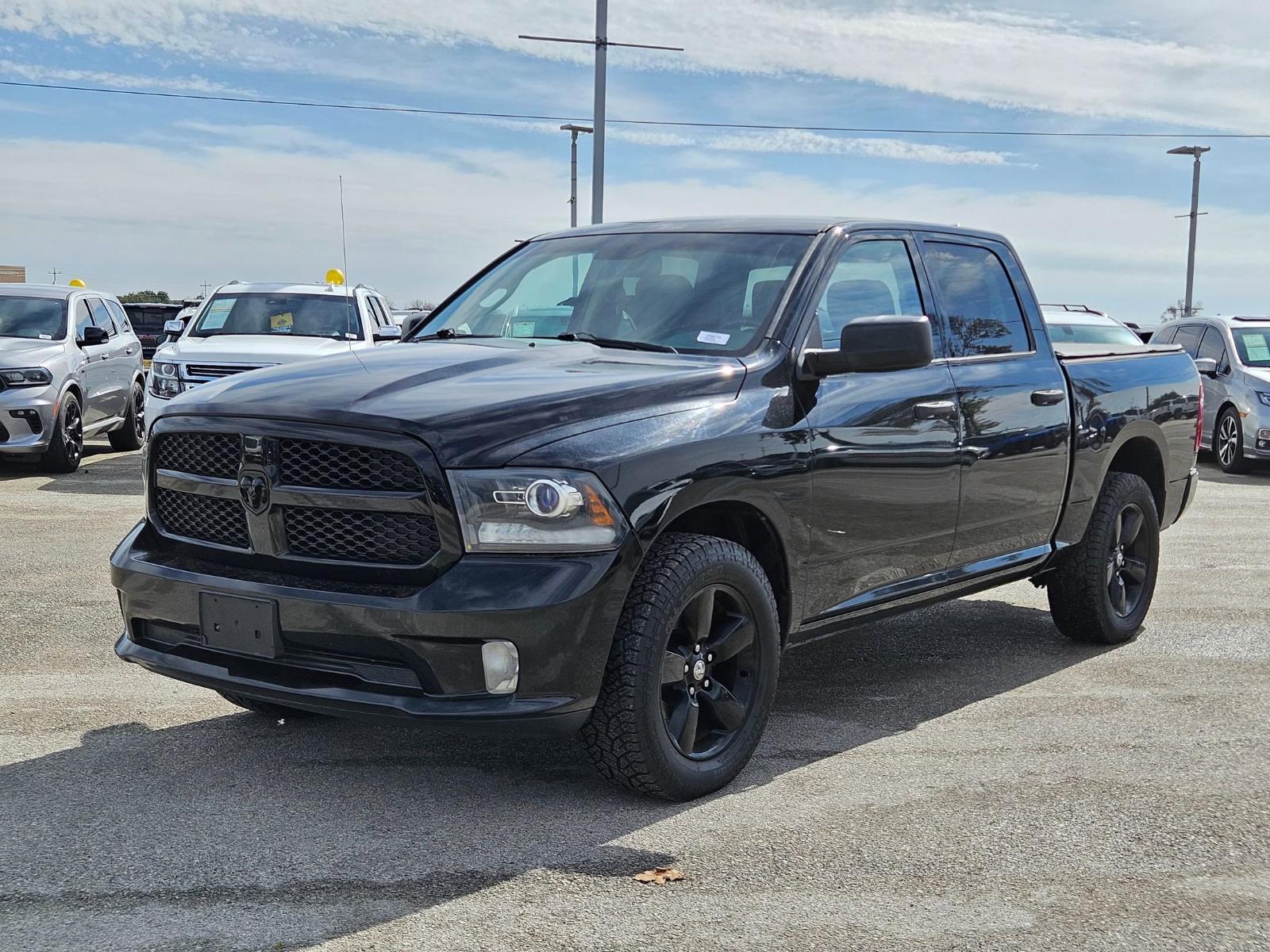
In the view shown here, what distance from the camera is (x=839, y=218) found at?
554 cm

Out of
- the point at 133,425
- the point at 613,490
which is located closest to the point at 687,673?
the point at 613,490

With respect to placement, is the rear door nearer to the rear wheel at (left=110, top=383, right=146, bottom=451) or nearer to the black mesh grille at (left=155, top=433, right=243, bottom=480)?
the black mesh grille at (left=155, top=433, right=243, bottom=480)

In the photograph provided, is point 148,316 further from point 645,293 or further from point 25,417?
point 645,293

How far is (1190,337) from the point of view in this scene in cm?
1789

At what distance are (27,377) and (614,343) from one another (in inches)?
390

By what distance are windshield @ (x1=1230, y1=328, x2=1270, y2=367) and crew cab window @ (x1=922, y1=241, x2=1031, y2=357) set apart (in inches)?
442

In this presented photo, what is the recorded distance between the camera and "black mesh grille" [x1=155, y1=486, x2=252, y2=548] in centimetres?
436

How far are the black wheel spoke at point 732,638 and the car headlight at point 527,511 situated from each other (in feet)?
2.27

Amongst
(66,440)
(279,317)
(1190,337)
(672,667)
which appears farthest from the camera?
(1190,337)

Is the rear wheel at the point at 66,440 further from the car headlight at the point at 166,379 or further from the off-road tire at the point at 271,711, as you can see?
the off-road tire at the point at 271,711

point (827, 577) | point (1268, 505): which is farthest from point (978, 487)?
Answer: point (1268, 505)

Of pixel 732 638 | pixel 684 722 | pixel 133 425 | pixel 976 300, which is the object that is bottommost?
pixel 133 425

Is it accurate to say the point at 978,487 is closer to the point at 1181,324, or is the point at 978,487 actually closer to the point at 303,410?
the point at 303,410

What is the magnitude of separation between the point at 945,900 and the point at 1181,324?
51.9 ft
